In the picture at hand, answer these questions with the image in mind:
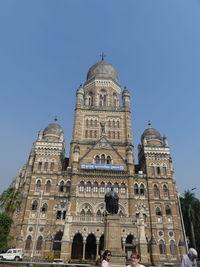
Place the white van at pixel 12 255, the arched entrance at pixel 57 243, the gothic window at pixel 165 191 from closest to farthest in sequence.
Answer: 1. the white van at pixel 12 255
2. the arched entrance at pixel 57 243
3. the gothic window at pixel 165 191

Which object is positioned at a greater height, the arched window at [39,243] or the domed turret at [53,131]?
the domed turret at [53,131]

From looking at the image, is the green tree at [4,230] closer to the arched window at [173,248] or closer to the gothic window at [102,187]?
the gothic window at [102,187]

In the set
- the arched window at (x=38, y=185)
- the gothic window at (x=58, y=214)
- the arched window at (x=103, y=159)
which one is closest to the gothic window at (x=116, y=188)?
the arched window at (x=103, y=159)

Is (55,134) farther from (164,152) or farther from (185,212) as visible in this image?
(185,212)

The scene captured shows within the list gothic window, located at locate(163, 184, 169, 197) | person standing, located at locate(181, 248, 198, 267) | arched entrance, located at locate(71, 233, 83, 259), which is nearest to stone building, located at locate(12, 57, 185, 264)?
arched entrance, located at locate(71, 233, 83, 259)

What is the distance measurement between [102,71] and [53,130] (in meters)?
19.9

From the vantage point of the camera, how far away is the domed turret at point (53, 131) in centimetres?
4419

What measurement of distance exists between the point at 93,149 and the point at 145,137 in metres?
11.4

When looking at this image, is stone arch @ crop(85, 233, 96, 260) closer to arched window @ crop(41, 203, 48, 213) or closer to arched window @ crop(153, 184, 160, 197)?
arched window @ crop(41, 203, 48, 213)

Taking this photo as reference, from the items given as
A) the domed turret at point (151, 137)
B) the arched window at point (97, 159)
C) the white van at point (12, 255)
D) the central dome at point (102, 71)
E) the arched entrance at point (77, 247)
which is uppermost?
the central dome at point (102, 71)

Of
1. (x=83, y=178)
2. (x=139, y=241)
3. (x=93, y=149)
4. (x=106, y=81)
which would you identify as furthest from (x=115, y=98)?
(x=139, y=241)

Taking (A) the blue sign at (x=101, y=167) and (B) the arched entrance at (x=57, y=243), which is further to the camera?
(A) the blue sign at (x=101, y=167)

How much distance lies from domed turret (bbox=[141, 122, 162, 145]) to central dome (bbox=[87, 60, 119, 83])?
1552 centimetres

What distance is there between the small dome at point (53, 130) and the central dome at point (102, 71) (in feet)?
50.8
